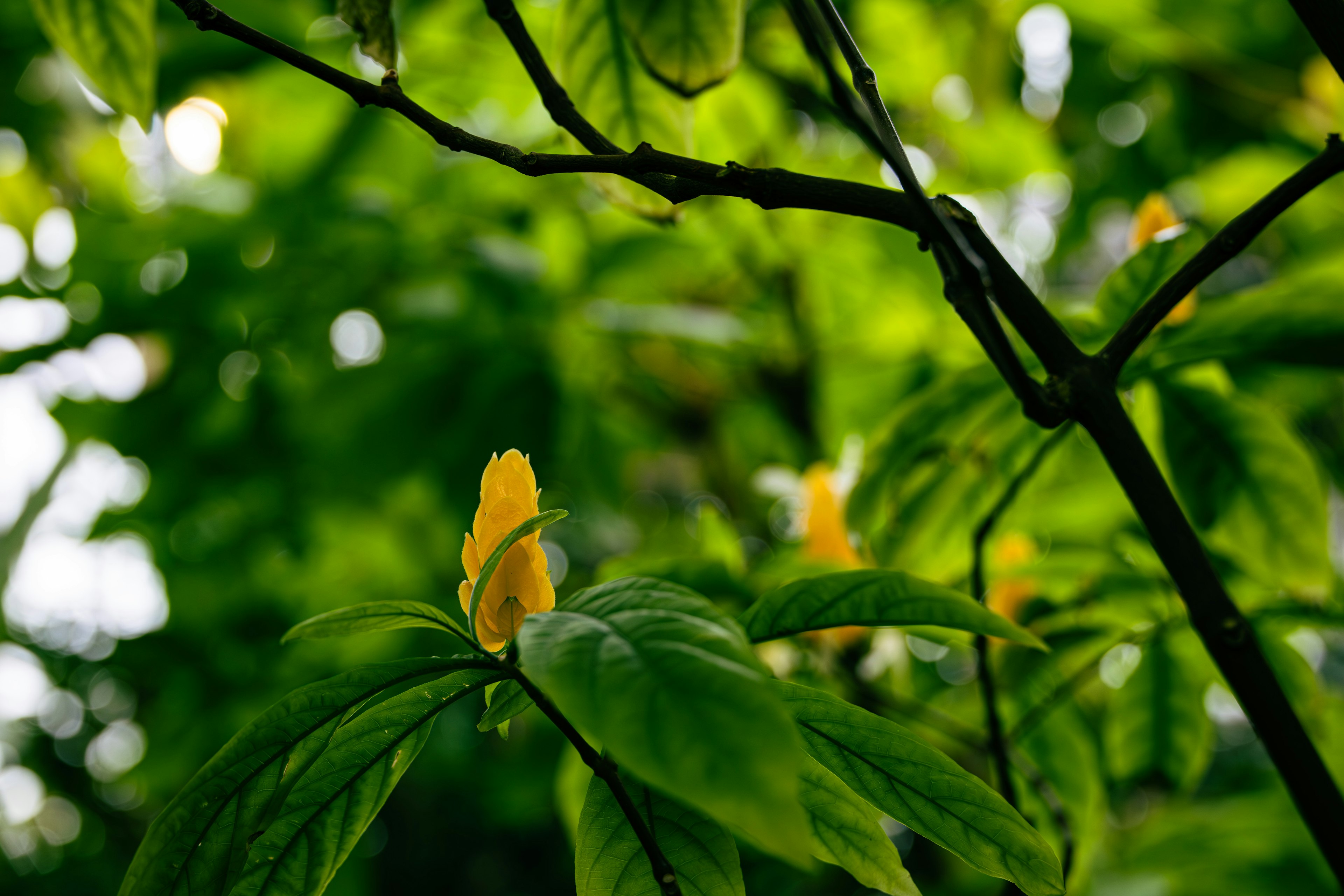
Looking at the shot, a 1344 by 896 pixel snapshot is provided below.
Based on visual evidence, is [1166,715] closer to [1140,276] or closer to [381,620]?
[1140,276]

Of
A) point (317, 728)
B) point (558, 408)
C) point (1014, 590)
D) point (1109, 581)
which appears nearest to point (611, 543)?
point (558, 408)

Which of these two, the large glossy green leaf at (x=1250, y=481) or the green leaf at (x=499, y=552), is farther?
the large glossy green leaf at (x=1250, y=481)

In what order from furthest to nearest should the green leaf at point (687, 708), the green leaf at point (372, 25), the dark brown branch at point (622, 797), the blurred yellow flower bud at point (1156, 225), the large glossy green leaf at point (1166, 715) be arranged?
1. the large glossy green leaf at point (1166, 715)
2. the blurred yellow flower bud at point (1156, 225)
3. the green leaf at point (372, 25)
4. the dark brown branch at point (622, 797)
5. the green leaf at point (687, 708)

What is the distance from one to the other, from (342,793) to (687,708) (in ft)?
0.52

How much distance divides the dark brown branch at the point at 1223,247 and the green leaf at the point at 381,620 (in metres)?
0.25

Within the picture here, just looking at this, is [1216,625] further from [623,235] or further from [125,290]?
[125,290]

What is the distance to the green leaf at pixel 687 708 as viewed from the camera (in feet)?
0.57

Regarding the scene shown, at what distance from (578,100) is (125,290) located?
2.67ft

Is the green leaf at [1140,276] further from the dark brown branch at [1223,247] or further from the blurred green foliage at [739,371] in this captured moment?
the dark brown branch at [1223,247]

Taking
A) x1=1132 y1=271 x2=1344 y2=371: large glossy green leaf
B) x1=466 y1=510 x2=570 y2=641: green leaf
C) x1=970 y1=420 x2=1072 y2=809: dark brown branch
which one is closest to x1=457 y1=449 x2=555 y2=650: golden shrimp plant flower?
x1=466 y1=510 x2=570 y2=641: green leaf

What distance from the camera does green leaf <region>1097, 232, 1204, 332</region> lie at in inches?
16.4

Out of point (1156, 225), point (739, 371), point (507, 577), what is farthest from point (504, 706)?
point (739, 371)

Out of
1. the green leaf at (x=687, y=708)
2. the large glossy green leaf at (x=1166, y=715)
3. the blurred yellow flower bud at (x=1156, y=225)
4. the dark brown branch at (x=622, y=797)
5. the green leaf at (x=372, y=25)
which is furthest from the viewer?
the large glossy green leaf at (x=1166, y=715)

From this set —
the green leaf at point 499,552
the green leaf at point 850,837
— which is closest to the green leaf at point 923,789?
the green leaf at point 850,837
